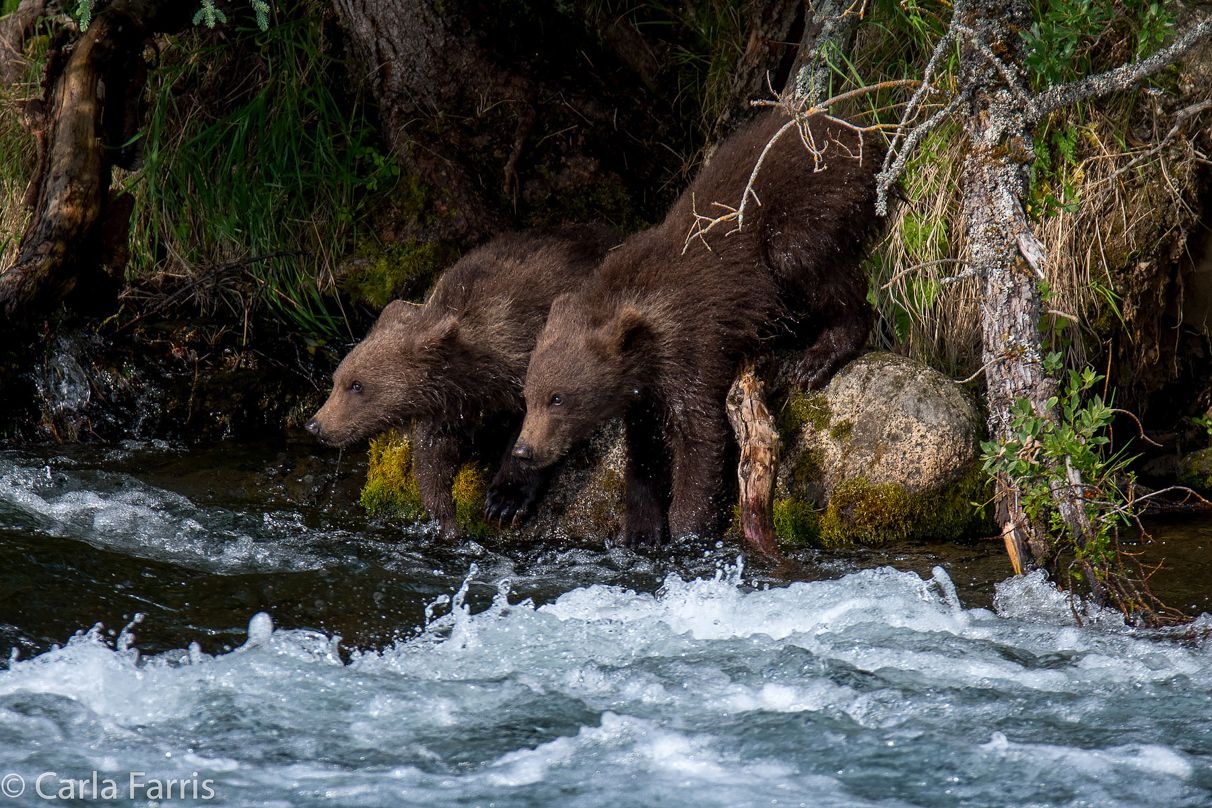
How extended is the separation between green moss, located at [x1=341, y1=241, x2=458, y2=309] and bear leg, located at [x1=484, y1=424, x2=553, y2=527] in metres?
1.74

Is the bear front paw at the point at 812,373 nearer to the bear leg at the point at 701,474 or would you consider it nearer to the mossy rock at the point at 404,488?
the bear leg at the point at 701,474

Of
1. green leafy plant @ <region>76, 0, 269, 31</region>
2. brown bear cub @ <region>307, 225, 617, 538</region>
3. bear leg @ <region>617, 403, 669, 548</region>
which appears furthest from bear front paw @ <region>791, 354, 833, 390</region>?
green leafy plant @ <region>76, 0, 269, 31</region>

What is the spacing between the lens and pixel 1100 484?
3584 mm

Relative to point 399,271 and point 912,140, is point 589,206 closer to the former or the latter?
point 399,271

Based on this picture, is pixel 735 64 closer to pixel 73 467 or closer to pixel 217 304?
pixel 217 304

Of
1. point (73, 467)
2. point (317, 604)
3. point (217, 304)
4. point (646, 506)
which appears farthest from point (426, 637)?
point (217, 304)

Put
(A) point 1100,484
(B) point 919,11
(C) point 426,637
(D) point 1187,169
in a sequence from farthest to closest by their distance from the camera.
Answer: (B) point 919,11, (D) point 1187,169, (C) point 426,637, (A) point 1100,484

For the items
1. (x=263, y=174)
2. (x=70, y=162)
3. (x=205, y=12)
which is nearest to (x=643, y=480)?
(x=263, y=174)

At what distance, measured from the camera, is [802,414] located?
5324 mm

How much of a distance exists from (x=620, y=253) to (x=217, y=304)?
10.3 feet

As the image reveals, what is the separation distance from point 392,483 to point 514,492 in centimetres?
81

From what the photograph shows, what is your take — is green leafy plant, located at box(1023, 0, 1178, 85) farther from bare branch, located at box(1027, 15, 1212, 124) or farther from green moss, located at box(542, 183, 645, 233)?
green moss, located at box(542, 183, 645, 233)

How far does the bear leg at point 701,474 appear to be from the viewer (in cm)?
505

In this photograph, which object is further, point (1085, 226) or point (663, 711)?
point (1085, 226)
